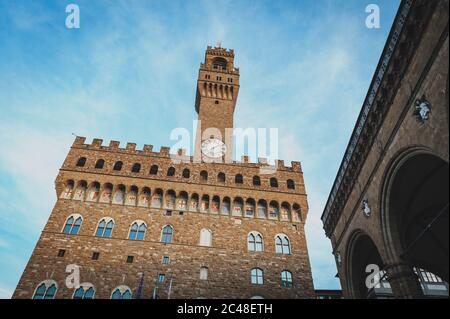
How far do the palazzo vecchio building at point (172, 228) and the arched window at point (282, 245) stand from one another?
0.23 ft

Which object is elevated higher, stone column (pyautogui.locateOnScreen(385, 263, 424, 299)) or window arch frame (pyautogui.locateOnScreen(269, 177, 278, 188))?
window arch frame (pyautogui.locateOnScreen(269, 177, 278, 188))

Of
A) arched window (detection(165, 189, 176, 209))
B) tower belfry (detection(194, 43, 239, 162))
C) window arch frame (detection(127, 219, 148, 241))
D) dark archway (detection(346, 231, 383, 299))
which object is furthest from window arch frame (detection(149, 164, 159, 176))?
dark archway (detection(346, 231, 383, 299))

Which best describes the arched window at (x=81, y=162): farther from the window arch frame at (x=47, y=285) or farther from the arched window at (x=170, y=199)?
the window arch frame at (x=47, y=285)

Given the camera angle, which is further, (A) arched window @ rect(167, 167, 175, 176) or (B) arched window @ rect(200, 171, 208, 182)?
(B) arched window @ rect(200, 171, 208, 182)

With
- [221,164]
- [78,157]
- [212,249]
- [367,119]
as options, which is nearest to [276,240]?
[212,249]

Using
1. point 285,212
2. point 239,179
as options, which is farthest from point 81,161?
point 285,212

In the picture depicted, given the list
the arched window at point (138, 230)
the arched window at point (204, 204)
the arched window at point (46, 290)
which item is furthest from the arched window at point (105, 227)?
the arched window at point (204, 204)

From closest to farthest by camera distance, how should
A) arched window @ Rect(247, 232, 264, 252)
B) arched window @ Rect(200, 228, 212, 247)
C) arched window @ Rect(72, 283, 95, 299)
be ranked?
arched window @ Rect(72, 283, 95, 299) < arched window @ Rect(200, 228, 212, 247) < arched window @ Rect(247, 232, 264, 252)

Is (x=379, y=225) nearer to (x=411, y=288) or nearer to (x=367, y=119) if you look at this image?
(x=411, y=288)

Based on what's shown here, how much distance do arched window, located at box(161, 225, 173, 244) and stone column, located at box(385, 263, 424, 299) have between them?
13.8m

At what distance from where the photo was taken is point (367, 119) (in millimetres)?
13398

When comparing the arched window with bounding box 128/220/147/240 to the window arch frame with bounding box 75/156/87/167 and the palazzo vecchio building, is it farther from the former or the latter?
the window arch frame with bounding box 75/156/87/167

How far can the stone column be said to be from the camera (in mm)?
11164
